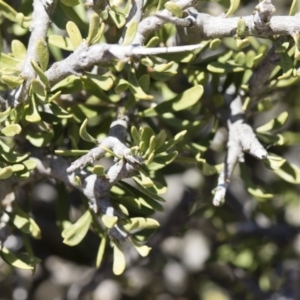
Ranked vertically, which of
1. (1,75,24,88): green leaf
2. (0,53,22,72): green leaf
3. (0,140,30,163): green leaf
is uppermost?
(1,75,24,88): green leaf

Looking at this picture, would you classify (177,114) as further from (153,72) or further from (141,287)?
(141,287)

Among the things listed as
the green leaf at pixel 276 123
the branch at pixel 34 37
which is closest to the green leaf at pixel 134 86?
the branch at pixel 34 37

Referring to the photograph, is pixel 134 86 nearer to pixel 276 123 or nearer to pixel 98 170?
pixel 98 170

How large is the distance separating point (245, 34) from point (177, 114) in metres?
0.29

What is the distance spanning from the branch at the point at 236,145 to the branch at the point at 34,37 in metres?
0.26

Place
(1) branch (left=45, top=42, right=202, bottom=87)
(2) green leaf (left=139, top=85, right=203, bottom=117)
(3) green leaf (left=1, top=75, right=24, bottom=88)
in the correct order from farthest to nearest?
(2) green leaf (left=139, top=85, right=203, bottom=117) < (3) green leaf (left=1, top=75, right=24, bottom=88) < (1) branch (left=45, top=42, right=202, bottom=87)

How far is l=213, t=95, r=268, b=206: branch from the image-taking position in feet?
2.41

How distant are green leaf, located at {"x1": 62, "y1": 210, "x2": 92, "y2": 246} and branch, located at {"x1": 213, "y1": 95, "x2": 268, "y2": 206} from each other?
0.17 meters

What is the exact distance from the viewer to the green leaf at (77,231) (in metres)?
0.75

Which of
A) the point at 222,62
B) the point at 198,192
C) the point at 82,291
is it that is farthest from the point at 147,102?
the point at 82,291

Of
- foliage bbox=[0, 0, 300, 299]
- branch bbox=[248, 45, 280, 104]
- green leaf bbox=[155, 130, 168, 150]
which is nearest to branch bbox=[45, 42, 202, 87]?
foliage bbox=[0, 0, 300, 299]

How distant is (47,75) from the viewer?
0.64 metres

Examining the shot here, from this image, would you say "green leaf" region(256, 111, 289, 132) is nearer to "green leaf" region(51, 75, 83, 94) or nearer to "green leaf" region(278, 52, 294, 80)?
"green leaf" region(278, 52, 294, 80)

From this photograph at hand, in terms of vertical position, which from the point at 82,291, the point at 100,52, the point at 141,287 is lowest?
A: the point at 141,287
